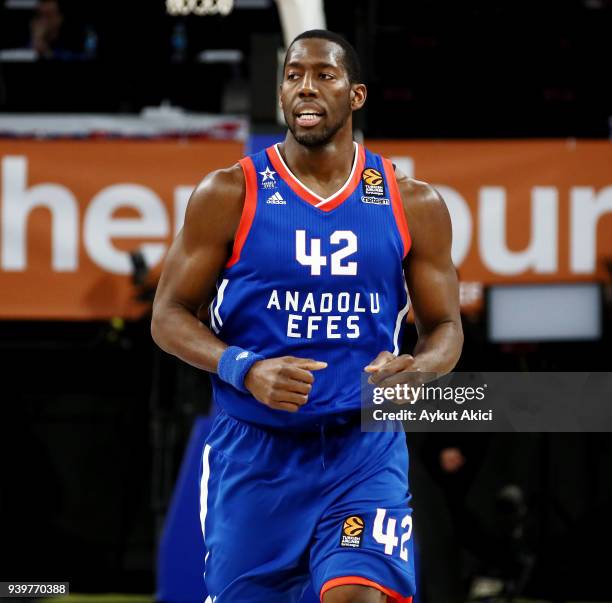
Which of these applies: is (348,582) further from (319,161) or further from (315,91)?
(315,91)

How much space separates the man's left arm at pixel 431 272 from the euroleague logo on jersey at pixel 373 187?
2.4 inches

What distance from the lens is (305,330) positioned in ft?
11.1

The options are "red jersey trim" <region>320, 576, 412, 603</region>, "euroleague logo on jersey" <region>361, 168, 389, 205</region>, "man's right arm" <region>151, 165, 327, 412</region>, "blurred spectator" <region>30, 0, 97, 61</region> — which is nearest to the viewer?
"red jersey trim" <region>320, 576, 412, 603</region>

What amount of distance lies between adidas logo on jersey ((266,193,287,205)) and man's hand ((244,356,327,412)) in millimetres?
547

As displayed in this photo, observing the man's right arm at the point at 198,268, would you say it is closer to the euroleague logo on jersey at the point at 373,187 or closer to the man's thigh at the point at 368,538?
the euroleague logo on jersey at the point at 373,187

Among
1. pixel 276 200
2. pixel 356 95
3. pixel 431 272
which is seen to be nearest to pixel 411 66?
pixel 356 95

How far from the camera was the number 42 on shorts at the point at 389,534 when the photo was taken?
3.30 metres

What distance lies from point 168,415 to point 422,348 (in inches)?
172

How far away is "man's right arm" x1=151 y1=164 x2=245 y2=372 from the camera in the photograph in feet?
11.3

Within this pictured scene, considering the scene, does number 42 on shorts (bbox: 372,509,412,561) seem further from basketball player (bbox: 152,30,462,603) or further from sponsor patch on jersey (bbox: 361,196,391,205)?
sponsor patch on jersey (bbox: 361,196,391,205)

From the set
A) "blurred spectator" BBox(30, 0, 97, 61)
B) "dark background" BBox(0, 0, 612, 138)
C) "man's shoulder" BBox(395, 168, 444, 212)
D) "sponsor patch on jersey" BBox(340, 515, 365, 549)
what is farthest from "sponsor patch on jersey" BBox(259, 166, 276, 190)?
"blurred spectator" BBox(30, 0, 97, 61)

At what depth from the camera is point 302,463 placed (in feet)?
11.1

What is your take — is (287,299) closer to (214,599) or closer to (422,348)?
(422,348)

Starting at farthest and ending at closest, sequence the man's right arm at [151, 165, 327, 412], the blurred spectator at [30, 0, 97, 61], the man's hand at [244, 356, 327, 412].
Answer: the blurred spectator at [30, 0, 97, 61] → the man's right arm at [151, 165, 327, 412] → the man's hand at [244, 356, 327, 412]
